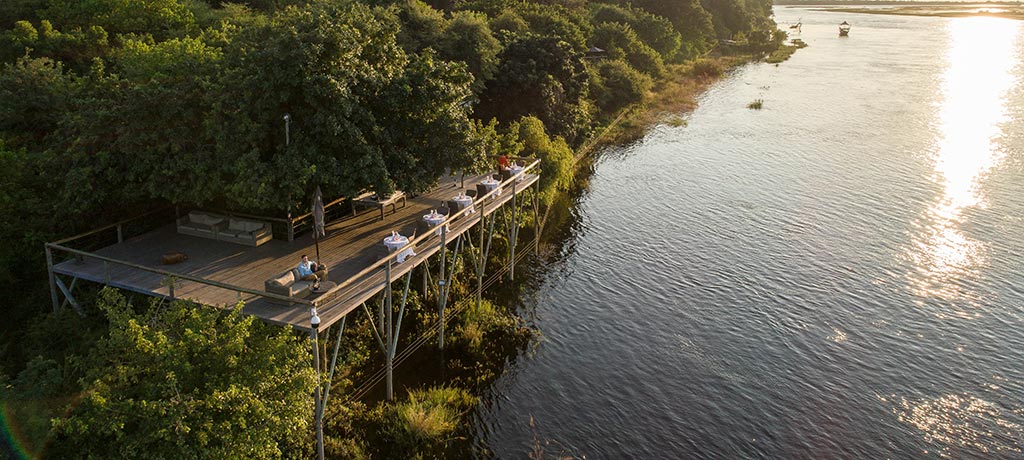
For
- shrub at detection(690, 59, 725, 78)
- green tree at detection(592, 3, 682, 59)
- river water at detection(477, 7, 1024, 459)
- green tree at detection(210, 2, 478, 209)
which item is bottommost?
river water at detection(477, 7, 1024, 459)

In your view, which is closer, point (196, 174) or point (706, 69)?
point (196, 174)

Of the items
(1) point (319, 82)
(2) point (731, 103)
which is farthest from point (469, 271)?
(2) point (731, 103)

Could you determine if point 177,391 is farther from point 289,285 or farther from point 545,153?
point 545,153

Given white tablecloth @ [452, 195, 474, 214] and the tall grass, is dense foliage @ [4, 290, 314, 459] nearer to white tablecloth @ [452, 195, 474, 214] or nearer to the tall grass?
the tall grass

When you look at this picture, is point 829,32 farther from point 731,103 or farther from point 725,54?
point 731,103

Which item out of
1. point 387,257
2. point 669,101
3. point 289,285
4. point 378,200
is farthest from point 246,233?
point 669,101

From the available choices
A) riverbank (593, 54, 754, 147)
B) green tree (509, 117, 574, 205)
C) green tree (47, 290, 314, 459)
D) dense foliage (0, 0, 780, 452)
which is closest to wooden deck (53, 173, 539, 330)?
dense foliage (0, 0, 780, 452)
